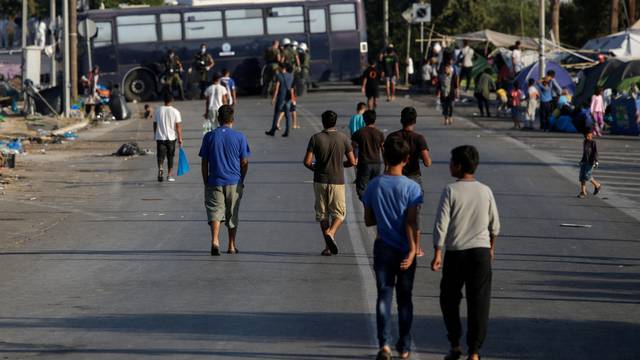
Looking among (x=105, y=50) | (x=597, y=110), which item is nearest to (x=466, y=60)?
(x=105, y=50)

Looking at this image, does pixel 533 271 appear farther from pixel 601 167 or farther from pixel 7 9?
pixel 7 9

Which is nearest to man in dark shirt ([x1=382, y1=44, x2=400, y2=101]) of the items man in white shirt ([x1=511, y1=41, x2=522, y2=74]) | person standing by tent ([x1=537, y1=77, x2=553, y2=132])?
man in white shirt ([x1=511, y1=41, x2=522, y2=74])

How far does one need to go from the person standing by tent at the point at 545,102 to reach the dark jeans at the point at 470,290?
25.7 m

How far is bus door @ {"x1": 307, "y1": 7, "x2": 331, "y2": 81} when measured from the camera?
4903 centimetres

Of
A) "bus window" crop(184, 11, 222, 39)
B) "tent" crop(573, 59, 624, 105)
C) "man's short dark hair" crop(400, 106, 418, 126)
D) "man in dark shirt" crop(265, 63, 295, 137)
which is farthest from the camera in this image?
"bus window" crop(184, 11, 222, 39)

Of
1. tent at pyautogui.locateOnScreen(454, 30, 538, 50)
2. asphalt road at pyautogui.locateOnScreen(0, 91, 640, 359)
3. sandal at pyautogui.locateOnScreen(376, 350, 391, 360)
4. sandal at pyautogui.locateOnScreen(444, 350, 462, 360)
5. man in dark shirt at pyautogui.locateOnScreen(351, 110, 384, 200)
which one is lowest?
asphalt road at pyautogui.locateOnScreen(0, 91, 640, 359)

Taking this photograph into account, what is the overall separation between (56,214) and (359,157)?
568cm

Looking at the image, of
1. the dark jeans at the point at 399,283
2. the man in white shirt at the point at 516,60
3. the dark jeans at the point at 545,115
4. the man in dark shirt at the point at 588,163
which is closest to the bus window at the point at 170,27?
the man in white shirt at the point at 516,60

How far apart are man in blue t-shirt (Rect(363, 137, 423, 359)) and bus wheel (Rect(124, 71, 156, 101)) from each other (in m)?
39.9

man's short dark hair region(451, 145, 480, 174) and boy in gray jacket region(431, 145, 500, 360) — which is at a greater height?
man's short dark hair region(451, 145, 480, 174)

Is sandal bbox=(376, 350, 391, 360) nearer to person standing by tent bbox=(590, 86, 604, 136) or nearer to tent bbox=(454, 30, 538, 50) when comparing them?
person standing by tent bbox=(590, 86, 604, 136)

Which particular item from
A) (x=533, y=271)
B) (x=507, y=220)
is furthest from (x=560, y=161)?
(x=533, y=271)

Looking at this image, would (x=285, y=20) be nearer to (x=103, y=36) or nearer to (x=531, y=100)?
(x=103, y=36)

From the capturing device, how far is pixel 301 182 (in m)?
22.0
